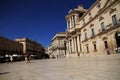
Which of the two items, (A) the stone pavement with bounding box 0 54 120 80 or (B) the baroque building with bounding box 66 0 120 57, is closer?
(A) the stone pavement with bounding box 0 54 120 80

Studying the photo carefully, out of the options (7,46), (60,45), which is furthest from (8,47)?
(60,45)

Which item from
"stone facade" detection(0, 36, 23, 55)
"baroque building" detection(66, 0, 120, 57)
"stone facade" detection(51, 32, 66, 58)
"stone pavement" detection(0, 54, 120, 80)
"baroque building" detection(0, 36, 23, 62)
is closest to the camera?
"stone pavement" detection(0, 54, 120, 80)

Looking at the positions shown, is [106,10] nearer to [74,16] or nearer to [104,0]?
[104,0]

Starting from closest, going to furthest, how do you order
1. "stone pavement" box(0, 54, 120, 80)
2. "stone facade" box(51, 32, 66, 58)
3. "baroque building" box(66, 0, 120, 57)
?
"stone pavement" box(0, 54, 120, 80) < "baroque building" box(66, 0, 120, 57) < "stone facade" box(51, 32, 66, 58)

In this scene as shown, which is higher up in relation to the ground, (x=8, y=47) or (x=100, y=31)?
(x=100, y=31)

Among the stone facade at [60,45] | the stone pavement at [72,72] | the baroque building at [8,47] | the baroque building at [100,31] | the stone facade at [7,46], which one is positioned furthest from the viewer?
the stone facade at [60,45]

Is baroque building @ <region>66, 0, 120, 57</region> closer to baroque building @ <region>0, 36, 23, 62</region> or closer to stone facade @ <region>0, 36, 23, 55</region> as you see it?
baroque building @ <region>0, 36, 23, 62</region>

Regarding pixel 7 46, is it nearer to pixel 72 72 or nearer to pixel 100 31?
pixel 100 31

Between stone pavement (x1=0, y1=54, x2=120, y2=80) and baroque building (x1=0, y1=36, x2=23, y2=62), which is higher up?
baroque building (x1=0, y1=36, x2=23, y2=62)

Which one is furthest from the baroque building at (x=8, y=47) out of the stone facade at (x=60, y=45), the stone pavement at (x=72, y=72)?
the stone pavement at (x=72, y=72)

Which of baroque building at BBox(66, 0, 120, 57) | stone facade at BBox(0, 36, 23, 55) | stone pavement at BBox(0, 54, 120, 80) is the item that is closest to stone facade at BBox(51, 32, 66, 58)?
stone facade at BBox(0, 36, 23, 55)

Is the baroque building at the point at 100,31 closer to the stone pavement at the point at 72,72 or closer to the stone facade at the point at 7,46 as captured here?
the stone pavement at the point at 72,72

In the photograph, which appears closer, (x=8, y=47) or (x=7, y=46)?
(x=7, y=46)

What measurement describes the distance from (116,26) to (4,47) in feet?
125
